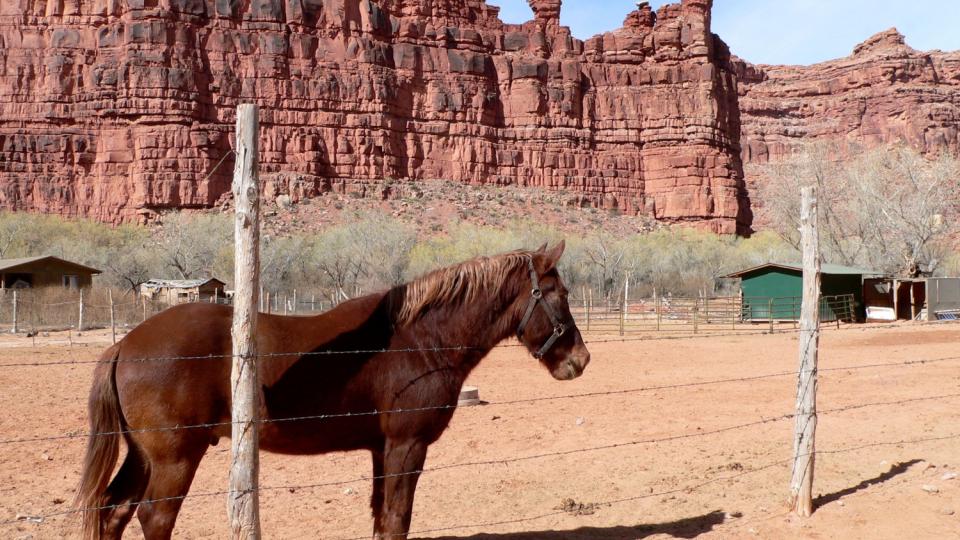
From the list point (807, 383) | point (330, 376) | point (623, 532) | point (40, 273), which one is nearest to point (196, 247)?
point (40, 273)

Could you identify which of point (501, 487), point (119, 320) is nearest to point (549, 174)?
point (119, 320)

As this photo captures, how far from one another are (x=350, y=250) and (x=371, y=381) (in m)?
44.0

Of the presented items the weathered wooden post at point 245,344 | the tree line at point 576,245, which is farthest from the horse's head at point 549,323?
A: the tree line at point 576,245

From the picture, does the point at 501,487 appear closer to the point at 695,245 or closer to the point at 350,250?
the point at 350,250

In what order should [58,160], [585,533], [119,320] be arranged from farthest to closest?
[58,160]
[119,320]
[585,533]

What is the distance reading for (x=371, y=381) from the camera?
438 cm

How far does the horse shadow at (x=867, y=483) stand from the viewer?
599 cm

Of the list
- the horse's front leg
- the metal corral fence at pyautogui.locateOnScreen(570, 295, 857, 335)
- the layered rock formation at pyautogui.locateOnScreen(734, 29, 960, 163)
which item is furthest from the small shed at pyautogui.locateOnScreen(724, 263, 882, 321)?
the layered rock formation at pyautogui.locateOnScreen(734, 29, 960, 163)

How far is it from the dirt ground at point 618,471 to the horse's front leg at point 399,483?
4.26ft

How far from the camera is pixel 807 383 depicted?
5754 mm

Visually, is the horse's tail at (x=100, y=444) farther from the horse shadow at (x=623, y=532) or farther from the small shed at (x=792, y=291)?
the small shed at (x=792, y=291)

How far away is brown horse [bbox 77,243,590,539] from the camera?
13.3 ft

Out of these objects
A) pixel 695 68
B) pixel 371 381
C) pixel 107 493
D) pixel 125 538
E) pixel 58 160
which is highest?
pixel 695 68

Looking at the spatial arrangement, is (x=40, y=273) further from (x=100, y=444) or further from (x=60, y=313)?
(x=100, y=444)
